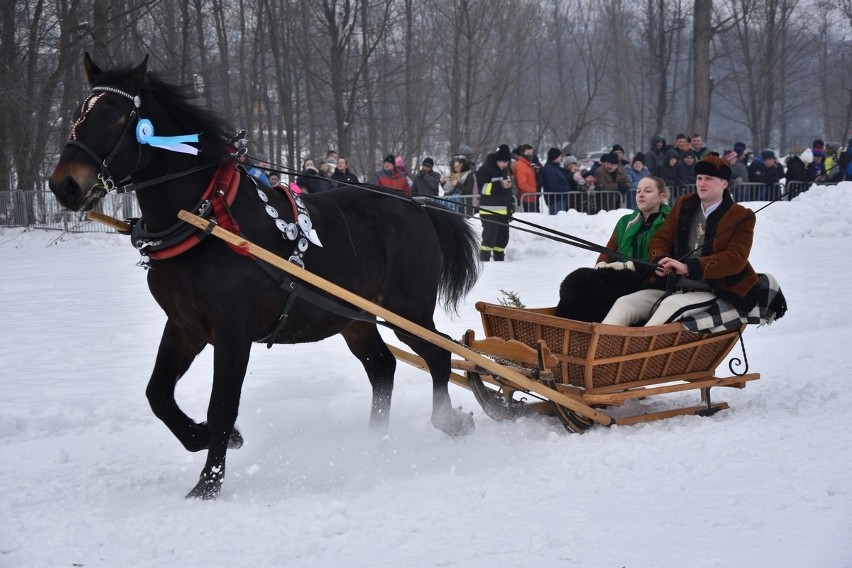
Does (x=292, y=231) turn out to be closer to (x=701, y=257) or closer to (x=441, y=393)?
(x=441, y=393)

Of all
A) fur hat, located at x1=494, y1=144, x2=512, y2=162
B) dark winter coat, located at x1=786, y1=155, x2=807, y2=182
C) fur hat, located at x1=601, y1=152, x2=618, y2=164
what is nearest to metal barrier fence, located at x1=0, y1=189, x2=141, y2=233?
fur hat, located at x1=494, y1=144, x2=512, y2=162

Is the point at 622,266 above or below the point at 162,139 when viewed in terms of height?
below

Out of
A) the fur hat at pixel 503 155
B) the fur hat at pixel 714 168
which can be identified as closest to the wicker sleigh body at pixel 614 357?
the fur hat at pixel 714 168

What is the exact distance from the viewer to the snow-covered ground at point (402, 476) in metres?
3.76

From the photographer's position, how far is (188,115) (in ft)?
16.1

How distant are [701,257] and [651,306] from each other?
1.49 ft

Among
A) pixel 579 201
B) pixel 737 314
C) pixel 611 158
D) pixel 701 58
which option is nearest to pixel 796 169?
pixel 701 58

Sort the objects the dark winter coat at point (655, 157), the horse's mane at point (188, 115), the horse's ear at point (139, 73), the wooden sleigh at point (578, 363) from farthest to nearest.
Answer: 1. the dark winter coat at point (655, 157)
2. the wooden sleigh at point (578, 363)
3. the horse's mane at point (188, 115)
4. the horse's ear at point (139, 73)

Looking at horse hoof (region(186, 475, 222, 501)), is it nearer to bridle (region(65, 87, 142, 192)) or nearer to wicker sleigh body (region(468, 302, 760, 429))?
bridle (region(65, 87, 142, 192))

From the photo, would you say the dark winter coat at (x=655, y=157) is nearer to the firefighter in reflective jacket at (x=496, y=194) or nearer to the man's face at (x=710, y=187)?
the firefighter in reflective jacket at (x=496, y=194)

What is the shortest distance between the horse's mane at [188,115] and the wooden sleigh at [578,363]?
122 centimetres

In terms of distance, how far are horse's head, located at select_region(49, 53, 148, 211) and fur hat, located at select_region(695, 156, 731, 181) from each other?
350 cm

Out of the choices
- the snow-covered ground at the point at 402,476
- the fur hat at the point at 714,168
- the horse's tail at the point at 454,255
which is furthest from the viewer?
the horse's tail at the point at 454,255

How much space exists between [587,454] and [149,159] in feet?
9.09
